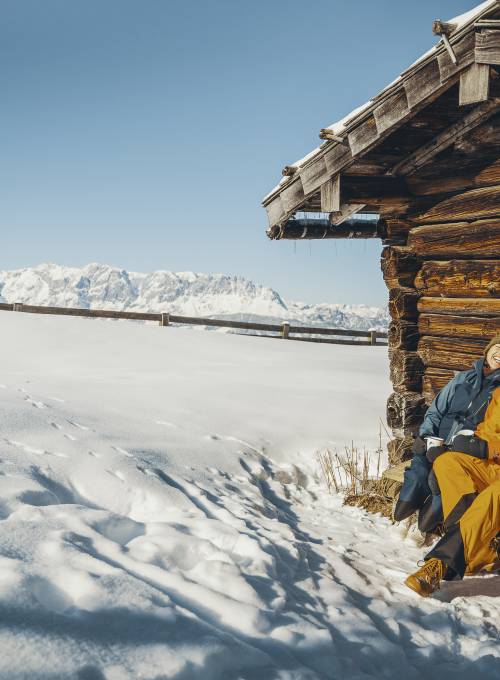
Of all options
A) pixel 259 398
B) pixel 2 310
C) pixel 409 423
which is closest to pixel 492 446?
pixel 409 423

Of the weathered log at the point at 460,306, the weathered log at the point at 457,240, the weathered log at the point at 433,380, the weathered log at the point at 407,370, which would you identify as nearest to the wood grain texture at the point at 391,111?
the weathered log at the point at 457,240

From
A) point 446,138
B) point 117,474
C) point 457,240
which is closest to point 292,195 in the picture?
point 446,138

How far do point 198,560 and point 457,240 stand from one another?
3801 mm

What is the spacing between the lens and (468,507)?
3467 millimetres

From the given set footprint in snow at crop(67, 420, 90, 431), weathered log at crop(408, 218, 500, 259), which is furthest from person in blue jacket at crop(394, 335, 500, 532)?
footprint in snow at crop(67, 420, 90, 431)

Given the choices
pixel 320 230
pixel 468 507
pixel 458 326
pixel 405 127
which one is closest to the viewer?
pixel 468 507

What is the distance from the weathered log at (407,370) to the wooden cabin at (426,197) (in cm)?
1

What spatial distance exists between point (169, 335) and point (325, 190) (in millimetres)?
10204

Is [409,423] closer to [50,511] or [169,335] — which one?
[50,511]

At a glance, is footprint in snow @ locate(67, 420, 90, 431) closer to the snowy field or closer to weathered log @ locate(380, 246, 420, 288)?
the snowy field

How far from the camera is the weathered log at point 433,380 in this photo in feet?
17.9

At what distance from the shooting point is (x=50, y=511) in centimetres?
287

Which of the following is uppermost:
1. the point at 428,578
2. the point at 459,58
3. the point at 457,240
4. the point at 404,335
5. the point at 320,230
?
the point at 459,58

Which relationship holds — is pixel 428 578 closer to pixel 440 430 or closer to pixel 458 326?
pixel 440 430
